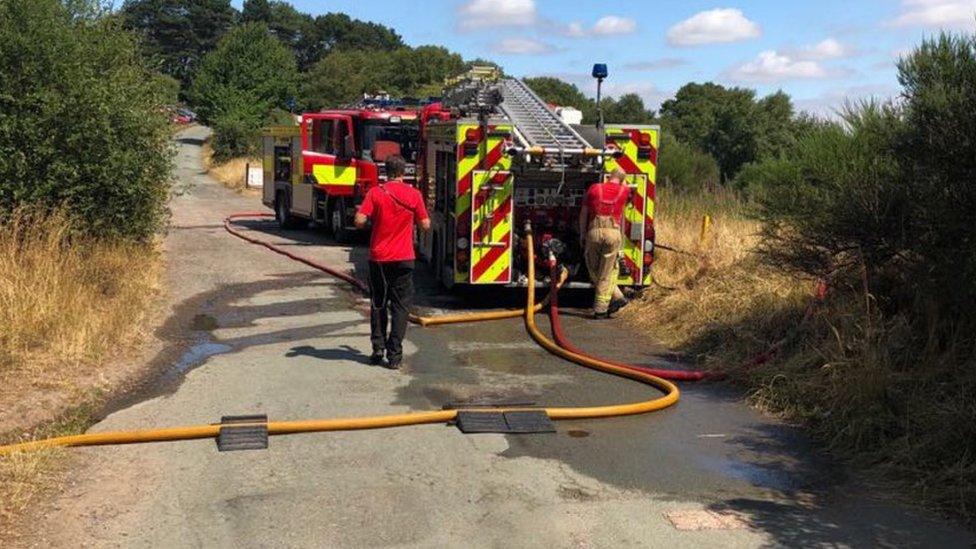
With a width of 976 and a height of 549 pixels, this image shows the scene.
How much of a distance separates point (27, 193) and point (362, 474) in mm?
6993

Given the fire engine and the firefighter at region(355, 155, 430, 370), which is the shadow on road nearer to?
the firefighter at region(355, 155, 430, 370)

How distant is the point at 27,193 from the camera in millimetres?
10516

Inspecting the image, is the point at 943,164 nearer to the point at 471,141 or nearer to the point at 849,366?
the point at 849,366

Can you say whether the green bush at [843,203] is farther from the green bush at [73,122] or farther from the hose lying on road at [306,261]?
the green bush at [73,122]

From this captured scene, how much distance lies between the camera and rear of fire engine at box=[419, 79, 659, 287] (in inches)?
423

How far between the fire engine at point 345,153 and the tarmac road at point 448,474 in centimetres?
820

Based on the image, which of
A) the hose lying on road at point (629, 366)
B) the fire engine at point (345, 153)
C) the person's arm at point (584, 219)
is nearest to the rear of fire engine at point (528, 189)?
the person's arm at point (584, 219)

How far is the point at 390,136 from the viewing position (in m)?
17.6

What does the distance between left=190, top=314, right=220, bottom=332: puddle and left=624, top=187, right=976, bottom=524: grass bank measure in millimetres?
4610

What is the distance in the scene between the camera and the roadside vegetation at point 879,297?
574 centimetres

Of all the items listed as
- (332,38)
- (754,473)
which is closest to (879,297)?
(754,473)

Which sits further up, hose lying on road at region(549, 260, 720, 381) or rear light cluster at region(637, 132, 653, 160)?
rear light cluster at region(637, 132, 653, 160)

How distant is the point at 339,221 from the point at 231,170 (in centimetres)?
2635

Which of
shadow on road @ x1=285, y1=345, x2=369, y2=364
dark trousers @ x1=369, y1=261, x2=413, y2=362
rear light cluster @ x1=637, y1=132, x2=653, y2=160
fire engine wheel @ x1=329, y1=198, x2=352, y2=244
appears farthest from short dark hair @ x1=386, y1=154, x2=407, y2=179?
fire engine wheel @ x1=329, y1=198, x2=352, y2=244
